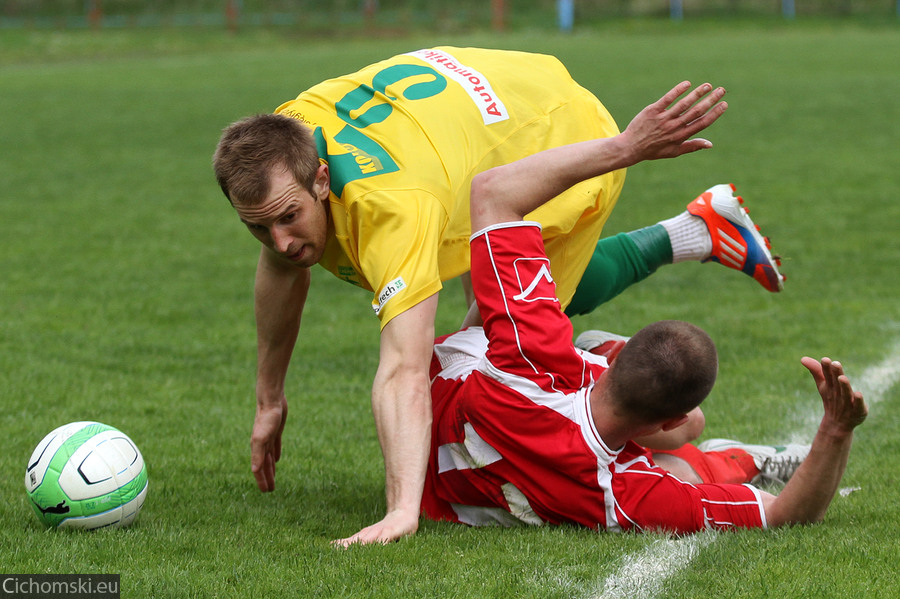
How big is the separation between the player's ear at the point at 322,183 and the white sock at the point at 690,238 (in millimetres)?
1908

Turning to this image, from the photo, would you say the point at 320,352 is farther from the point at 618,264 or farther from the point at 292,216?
the point at 292,216

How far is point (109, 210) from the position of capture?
11102 mm

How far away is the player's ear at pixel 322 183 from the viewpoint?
3768mm

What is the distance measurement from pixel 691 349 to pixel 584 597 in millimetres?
847

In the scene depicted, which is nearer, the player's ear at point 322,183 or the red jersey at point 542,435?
the red jersey at point 542,435

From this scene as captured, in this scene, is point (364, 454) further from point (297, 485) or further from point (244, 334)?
point (244, 334)

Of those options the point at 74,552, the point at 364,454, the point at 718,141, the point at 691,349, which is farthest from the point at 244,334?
the point at 718,141

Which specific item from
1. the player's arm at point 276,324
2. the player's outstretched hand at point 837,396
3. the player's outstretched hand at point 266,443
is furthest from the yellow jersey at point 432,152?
the player's outstretched hand at point 837,396

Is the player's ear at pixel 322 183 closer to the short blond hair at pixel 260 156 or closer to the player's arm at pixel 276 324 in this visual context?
the short blond hair at pixel 260 156

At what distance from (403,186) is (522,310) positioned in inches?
23.7

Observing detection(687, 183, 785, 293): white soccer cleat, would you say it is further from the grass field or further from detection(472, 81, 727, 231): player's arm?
detection(472, 81, 727, 231): player's arm

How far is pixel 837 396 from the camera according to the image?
3.31m

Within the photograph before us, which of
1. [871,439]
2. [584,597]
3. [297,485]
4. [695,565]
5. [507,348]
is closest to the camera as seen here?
[584,597]

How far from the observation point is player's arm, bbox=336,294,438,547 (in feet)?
11.4
